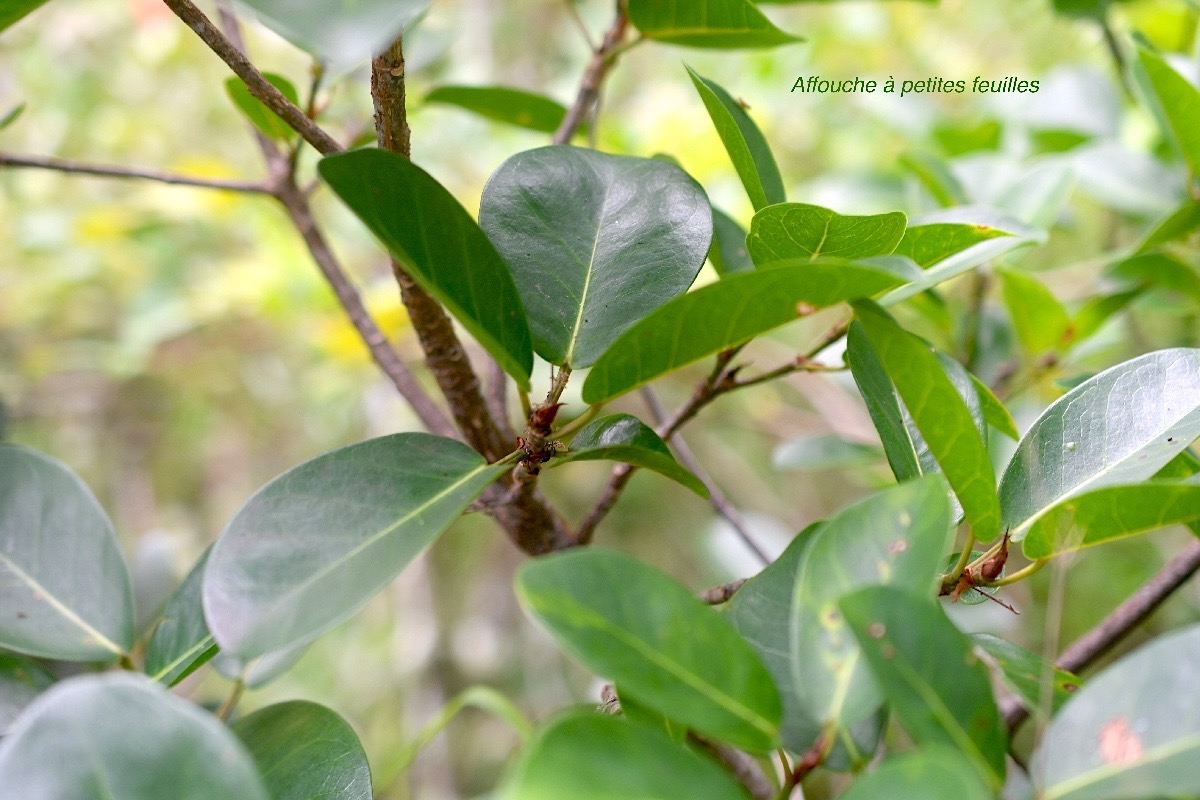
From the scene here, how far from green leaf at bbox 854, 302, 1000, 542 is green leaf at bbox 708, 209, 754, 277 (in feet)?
0.50

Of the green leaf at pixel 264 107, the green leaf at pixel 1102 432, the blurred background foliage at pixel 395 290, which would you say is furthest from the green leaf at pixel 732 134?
the blurred background foliage at pixel 395 290

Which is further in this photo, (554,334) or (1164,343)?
(1164,343)

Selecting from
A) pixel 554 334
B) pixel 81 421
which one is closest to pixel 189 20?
pixel 554 334

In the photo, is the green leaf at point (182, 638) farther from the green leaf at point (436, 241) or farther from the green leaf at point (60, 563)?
the green leaf at point (436, 241)

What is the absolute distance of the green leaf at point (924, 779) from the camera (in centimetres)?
19

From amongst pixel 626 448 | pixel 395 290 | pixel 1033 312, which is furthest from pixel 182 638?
pixel 395 290

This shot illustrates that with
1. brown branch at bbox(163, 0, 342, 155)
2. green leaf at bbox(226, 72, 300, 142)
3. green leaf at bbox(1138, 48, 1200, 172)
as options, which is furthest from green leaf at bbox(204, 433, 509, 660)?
green leaf at bbox(1138, 48, 1200, 172)

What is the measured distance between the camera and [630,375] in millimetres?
294

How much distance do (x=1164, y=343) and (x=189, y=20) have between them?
1.08m

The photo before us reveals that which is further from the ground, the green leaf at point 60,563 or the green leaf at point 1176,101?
the green leaf at point 1176,101

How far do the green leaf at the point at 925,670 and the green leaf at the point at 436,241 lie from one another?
15 cm

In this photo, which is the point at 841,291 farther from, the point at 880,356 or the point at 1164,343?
the point at 1164,343

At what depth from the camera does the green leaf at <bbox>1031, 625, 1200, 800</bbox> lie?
0.69 feet

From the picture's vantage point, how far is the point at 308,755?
322mm
